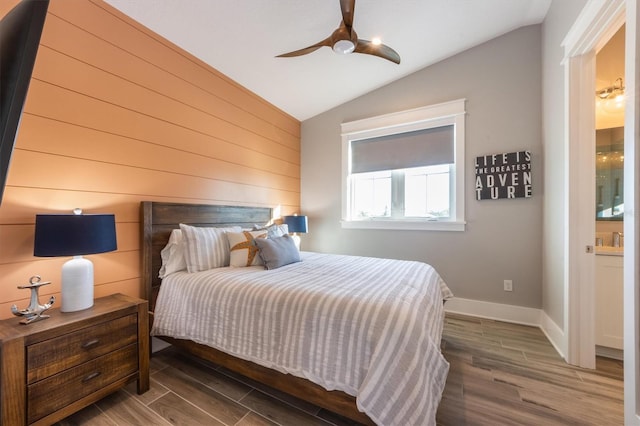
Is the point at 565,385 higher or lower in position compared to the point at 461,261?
lower

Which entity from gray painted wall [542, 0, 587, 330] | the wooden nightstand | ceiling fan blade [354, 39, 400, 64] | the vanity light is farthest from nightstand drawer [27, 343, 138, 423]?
the vanity light

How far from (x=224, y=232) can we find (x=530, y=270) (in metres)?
3.22

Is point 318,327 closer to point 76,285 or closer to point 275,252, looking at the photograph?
point 275,252

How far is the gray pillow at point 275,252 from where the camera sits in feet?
7.66

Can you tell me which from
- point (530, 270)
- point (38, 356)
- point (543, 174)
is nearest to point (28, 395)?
point (38, 356)

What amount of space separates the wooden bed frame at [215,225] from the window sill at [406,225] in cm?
132

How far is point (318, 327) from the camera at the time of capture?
57.7 inches

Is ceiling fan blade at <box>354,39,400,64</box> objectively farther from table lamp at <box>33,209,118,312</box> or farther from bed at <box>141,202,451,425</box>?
table lamp at <box>33,209,118,312</box>

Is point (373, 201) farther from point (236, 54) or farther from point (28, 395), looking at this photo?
point (28, 395)

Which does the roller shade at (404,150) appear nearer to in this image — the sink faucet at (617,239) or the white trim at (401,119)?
the white trim at (401,119)

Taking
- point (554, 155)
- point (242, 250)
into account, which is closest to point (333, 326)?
point (242, 250)

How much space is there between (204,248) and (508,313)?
10.6ft

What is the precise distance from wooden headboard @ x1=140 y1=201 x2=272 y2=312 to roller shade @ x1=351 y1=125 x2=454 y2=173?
2131 millimetres

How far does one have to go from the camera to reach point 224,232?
259 cm
